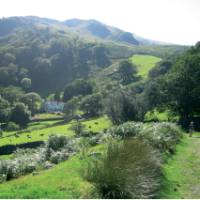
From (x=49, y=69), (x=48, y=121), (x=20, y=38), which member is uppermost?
(x=20, y=38)

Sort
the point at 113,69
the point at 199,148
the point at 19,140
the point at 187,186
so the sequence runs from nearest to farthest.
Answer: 1. the point at 187,186
2. the point at 199,148
3. the point at 19,140
4. the point at 113,69

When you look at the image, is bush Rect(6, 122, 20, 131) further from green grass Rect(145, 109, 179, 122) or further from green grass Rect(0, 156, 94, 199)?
green grass Rect(0, 156, 94, 199)

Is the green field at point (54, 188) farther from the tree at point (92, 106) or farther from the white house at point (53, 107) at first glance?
the white house at point (53, 107)

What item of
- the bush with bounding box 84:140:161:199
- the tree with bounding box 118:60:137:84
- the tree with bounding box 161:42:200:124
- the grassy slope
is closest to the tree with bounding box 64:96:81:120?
the tree with bounding box 118:60:137:84

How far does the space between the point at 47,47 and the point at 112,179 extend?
152320 millimetres

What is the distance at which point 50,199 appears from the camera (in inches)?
322

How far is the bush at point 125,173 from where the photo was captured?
873cm

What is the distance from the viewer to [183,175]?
1245 centimetres

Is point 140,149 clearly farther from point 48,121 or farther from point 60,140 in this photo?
point 48,121

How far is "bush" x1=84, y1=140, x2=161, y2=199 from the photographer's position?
8727mm

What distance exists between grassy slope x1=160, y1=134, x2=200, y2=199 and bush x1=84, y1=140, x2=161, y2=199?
2.35 ft

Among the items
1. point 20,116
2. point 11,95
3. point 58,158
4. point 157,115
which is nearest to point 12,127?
point 20,116

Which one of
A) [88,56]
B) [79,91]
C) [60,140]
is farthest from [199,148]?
[88,56]

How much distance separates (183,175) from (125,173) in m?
4.23
